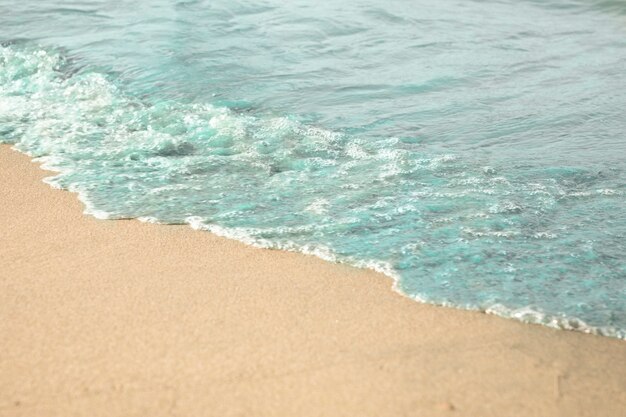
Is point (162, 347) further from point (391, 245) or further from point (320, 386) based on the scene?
point (391, 245)

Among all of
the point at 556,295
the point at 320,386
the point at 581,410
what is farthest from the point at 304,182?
the point at 581,410

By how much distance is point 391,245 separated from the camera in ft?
10.4

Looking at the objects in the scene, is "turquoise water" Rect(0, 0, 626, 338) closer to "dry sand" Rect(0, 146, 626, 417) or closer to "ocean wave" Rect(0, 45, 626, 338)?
"ocean wave" Rect(0, 45, 626, 338)

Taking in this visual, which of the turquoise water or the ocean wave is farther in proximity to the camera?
the turquoise water

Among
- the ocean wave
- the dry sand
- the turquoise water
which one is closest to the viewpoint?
the dry sand

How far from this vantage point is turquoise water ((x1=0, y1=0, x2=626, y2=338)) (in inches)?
123

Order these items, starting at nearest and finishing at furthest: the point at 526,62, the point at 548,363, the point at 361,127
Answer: the point at 548,363, the point at 361,127, the point at 526,62

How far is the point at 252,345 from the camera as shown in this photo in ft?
8.07

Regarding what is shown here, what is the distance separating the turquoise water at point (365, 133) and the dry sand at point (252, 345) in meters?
0.20

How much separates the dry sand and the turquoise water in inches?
7.8

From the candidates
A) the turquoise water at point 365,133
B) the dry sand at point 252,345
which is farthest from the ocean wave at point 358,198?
the dry sand at point 252,345

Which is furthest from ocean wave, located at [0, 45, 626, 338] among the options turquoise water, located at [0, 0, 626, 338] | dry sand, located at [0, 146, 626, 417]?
dry sand, located at [0, 146, 626, 417]

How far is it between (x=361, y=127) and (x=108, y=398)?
9.65ft

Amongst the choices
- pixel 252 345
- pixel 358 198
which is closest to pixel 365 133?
pixel 358 198
